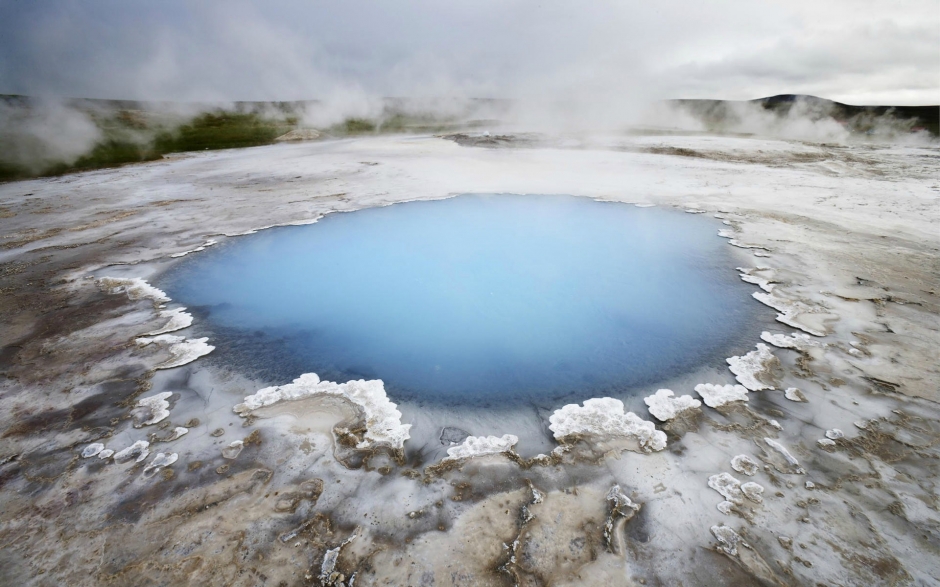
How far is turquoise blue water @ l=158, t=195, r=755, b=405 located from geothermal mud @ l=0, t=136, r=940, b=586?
1.24ft

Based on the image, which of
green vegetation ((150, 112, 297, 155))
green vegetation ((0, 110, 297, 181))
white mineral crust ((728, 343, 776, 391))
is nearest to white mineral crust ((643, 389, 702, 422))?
white mineral crust ((728, 343, 776, 391))

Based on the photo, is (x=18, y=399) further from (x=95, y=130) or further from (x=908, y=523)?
(x=95, y=130)

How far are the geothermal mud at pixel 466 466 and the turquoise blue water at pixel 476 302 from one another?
1.24 ft

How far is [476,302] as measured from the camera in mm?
5668

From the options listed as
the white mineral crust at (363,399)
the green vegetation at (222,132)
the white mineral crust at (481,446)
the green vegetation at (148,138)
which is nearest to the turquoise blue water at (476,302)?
the white mineral crust at (363,399)

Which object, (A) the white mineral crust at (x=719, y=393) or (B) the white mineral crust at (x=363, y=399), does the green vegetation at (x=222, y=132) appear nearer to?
(B) the white mineral crust at (x=363, y=399)

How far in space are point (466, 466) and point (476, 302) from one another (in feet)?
9.44

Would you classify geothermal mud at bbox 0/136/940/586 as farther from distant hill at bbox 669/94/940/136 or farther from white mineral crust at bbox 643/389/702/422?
distant hill at bbox 669/94/940/136

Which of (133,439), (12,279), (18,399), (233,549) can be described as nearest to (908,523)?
(233,549)

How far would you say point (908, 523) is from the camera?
251 centimetres

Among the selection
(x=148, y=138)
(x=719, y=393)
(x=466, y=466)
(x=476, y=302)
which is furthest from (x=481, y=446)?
(x=148, y=138)

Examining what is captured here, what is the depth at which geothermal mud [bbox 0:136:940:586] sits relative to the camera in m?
2.36

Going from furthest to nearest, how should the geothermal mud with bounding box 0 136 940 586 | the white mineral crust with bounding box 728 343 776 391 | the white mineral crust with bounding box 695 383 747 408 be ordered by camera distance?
the white mineral crust with bounding box 728 343 776 391, the white mineral crust with bounding box 695 383 747 408, the geothermal mud with bounding box 0 136 940 586

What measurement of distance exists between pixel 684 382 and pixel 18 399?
610cm
